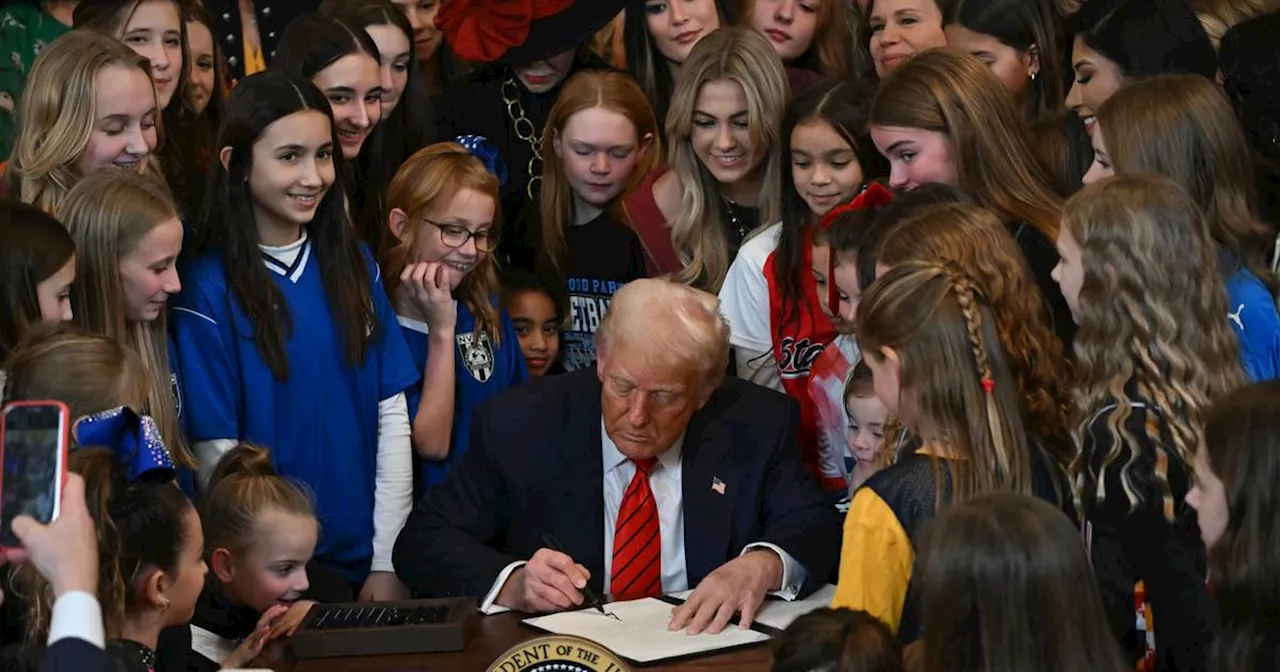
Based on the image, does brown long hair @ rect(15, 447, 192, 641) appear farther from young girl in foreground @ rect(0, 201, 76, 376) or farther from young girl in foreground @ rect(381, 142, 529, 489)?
young girl in foreground @ rect(381, 142, 529, 489)

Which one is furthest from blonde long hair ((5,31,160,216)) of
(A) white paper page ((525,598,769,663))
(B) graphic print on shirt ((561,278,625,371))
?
(A) white paper page ((525,598,769,663))

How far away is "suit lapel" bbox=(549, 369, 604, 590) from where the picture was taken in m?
3.61

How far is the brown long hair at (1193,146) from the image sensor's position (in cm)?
352

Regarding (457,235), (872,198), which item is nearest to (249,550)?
(457,235)

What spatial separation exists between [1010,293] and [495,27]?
2296 mm

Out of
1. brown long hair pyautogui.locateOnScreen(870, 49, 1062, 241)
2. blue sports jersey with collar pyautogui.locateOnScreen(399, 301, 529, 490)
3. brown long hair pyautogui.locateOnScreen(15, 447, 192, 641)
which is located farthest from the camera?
blue sports jersey with collar pyautogui.locateOnScreen(399, 301, 529, 490)

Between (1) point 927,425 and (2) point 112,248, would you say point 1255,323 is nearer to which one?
(1) point 927,425

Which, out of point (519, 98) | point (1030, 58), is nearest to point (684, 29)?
point (519, 98)

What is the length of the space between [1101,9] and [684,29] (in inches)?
51.5

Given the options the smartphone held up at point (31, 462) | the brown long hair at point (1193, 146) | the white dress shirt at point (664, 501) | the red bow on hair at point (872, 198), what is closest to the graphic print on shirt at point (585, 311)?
the red bow on hair at point (872, 198)

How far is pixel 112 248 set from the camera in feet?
12.1

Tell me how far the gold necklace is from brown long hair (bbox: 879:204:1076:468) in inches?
74.4

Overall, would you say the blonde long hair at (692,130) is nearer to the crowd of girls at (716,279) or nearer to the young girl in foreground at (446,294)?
the crowd of girls at (716,279)

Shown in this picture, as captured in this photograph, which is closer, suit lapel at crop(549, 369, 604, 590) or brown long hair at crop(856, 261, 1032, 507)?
brown long hair at crop(856, 261, 1032, 507)
